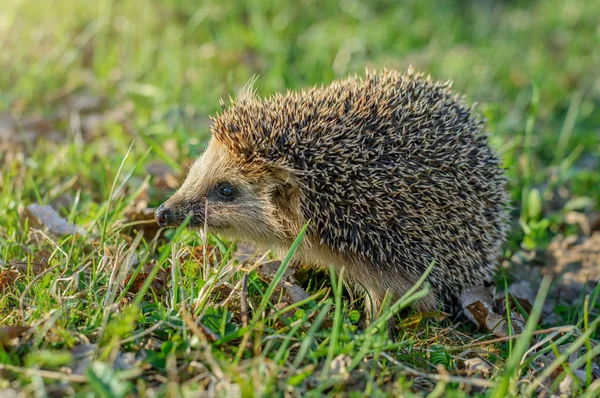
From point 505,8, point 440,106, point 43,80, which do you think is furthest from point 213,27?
point 505,8

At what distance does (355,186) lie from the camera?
4.01 m

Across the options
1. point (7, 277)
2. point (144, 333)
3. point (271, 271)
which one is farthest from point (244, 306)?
point (7, 277)

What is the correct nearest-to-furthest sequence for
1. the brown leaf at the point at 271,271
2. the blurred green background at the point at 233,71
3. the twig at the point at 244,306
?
1. the twig at the point at 244,306
2. the brown leaf at the point at 271,271
3. the blurred green background at the point at 233,71

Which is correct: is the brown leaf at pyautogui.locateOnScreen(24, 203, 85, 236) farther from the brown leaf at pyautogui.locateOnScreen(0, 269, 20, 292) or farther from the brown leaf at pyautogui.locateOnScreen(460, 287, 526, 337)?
the brown leaf at pyautogui.locateOnScreen(460, 287, 526, 337)

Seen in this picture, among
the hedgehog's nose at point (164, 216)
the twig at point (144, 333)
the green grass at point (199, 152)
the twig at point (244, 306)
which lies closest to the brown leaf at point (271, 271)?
the green grass at point (199, 152)

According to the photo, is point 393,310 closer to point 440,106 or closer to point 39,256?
point 440,106

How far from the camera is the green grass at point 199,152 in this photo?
3.05 meters

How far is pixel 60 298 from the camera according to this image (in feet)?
10.8

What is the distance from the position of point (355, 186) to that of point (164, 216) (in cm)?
130

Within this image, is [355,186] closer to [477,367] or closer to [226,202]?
[226,202]

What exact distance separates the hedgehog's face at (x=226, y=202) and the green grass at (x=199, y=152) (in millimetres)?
232

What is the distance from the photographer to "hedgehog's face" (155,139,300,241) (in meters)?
4.20

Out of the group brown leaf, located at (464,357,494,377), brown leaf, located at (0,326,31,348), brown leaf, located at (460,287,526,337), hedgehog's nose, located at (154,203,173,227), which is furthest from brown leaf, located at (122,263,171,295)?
brown leaf, located at (460,287,526,337)

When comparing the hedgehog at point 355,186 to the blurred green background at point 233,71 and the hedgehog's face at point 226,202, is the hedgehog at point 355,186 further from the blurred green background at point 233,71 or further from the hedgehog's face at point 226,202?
the blurred green background at point 233,71
